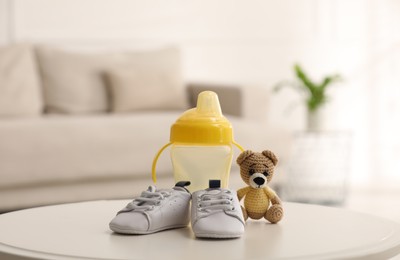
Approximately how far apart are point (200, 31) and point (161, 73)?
66 centimetres

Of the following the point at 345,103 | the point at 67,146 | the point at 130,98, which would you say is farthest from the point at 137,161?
the point at 345,103

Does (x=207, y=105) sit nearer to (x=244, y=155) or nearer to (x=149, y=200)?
(x=244, y=155)

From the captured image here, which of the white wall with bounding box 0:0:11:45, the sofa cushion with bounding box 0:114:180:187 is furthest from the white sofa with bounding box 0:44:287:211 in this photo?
the white wall with bounding box 0:0:11:45

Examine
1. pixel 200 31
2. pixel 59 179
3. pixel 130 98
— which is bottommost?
pixel 59 179

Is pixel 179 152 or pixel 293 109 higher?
pixel 179 152

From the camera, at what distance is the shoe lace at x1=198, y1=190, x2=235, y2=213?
3.96 ft

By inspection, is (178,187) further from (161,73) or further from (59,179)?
(161,73)

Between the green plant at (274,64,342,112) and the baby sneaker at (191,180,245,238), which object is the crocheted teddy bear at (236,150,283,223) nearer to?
the baby sneaker at (191,180,245,238)

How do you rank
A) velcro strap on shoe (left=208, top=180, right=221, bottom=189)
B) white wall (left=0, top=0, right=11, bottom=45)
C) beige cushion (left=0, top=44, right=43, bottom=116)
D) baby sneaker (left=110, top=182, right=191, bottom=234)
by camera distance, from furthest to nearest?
white wall (left=0, top=0, right=11, bottom=45) → beige cushion (left=0, top=44, right=43, bottom=116) → velcro strap on shoe (left=208, top=180, right=221, bottom=189) → baby sneaker (left=110, top=182, right=191, bottom=234)

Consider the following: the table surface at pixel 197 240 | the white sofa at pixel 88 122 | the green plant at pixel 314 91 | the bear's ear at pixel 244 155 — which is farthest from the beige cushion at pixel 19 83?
the bear's ear at pixel 244 155

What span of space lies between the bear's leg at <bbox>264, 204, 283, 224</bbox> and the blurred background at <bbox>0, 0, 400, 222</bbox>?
263 cm

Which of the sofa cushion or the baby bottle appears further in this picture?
the sofa cushion

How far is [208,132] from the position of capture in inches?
52.6

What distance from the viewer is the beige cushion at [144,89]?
3523 millimetres
